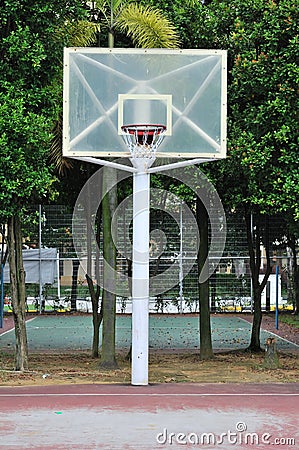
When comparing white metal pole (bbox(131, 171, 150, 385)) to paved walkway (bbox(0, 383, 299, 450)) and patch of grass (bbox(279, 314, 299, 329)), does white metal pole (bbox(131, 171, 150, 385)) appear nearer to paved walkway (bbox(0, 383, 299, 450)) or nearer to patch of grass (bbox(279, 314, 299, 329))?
paved walkway (bbox(0, 383, 299, 450))

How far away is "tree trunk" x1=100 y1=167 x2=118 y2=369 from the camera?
15.2m

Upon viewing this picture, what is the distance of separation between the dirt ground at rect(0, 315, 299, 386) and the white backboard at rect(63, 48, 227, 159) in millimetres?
3668

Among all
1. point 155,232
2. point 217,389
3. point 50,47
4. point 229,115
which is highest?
point 50,47

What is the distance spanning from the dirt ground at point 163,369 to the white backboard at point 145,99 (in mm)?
3668

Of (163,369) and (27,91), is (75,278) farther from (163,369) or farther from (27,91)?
(27,91)

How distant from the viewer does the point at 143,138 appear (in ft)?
43.2

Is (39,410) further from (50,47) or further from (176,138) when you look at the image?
(50,47)

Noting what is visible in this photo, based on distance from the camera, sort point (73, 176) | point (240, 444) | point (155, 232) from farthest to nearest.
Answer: point (155, 232), point (73, 176), point (240, 444)

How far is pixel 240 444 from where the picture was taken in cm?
874

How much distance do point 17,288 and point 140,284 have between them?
2.78 m

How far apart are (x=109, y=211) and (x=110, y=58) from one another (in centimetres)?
322

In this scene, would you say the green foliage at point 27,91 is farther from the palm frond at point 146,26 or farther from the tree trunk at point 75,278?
the tree trunk at point 75,278

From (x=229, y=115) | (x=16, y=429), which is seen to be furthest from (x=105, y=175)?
(x=16, y=429)

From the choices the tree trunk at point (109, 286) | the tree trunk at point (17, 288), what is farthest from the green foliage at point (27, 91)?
the tree trunk at point (109, 286)
